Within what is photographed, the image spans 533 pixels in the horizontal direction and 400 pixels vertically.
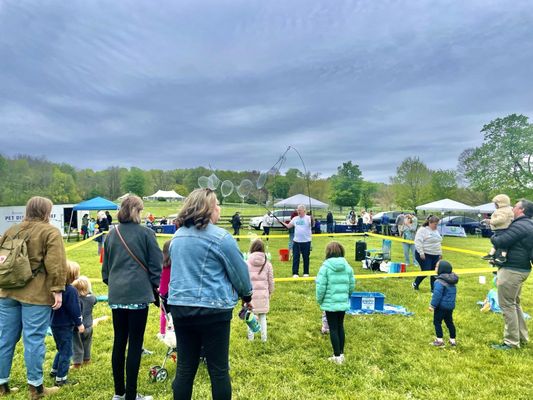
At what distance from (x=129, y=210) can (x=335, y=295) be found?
2.59 meters

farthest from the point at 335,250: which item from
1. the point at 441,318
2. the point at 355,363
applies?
the point at 441,318

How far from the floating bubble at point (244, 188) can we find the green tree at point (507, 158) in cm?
2941

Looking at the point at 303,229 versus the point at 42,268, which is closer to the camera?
the point at 42,268

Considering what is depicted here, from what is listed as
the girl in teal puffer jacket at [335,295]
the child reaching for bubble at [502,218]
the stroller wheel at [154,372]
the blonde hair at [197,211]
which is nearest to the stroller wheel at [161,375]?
the stroller wheel at [154,372]

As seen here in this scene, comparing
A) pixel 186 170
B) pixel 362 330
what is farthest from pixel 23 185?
pixel 186 170

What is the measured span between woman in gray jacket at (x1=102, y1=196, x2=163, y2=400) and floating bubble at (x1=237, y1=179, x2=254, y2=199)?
10.2 meters

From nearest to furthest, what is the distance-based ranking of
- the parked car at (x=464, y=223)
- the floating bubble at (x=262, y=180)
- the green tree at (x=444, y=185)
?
the floating bubble at (x=262, y=180) → the parked car at (x=464, y=223) → the green tree at (x=444, y=185)

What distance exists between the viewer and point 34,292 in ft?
10.5

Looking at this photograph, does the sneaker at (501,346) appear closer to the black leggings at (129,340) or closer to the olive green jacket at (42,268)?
the black leggings at (129,340)

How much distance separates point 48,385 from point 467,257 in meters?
15.3

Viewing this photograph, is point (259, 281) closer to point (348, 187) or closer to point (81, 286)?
point (81, 286)

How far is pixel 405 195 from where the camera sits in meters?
45.8

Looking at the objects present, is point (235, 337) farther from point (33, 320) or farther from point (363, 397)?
point (33, 320)

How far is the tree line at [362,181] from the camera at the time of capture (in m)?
31.2
